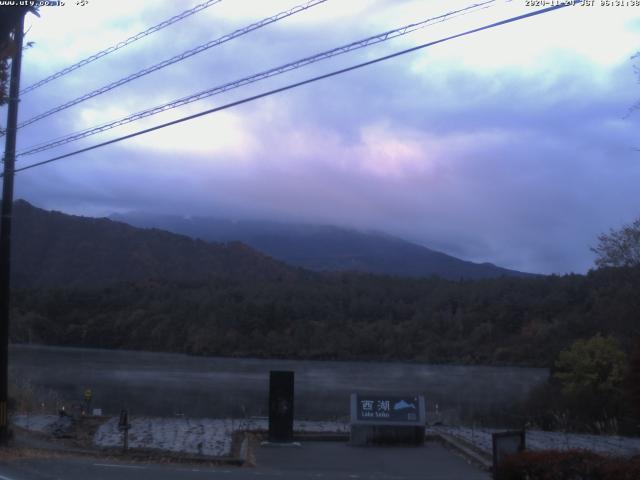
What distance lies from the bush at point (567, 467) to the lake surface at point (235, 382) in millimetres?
19710

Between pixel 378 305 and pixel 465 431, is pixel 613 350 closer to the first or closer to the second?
pixel 465 431

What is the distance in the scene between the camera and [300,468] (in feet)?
57.4

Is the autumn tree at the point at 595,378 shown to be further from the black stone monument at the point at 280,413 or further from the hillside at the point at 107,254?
the hillside at the point at 107,254

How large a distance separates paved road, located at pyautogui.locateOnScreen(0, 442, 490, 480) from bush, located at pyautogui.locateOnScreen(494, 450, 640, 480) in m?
5.38

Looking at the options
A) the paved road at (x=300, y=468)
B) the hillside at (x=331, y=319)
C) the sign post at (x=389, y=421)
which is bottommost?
the paved road at (x=300, y=468)

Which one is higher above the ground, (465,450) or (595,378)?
(595,378)

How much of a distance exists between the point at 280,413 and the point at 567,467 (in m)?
11.3

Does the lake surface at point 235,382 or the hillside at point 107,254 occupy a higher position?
the hillside at point 107,254

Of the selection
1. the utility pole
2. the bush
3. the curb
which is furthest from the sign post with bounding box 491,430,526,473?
the utility pole

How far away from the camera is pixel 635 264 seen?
1293 inches

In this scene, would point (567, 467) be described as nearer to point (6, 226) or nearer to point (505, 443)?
point (505, 443)

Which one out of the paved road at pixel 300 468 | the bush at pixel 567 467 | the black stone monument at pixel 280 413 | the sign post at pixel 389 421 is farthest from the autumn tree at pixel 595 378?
the bush at pixel 567 467

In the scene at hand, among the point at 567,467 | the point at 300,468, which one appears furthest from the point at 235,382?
the point at 567,467

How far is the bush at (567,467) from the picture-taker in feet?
30.9
